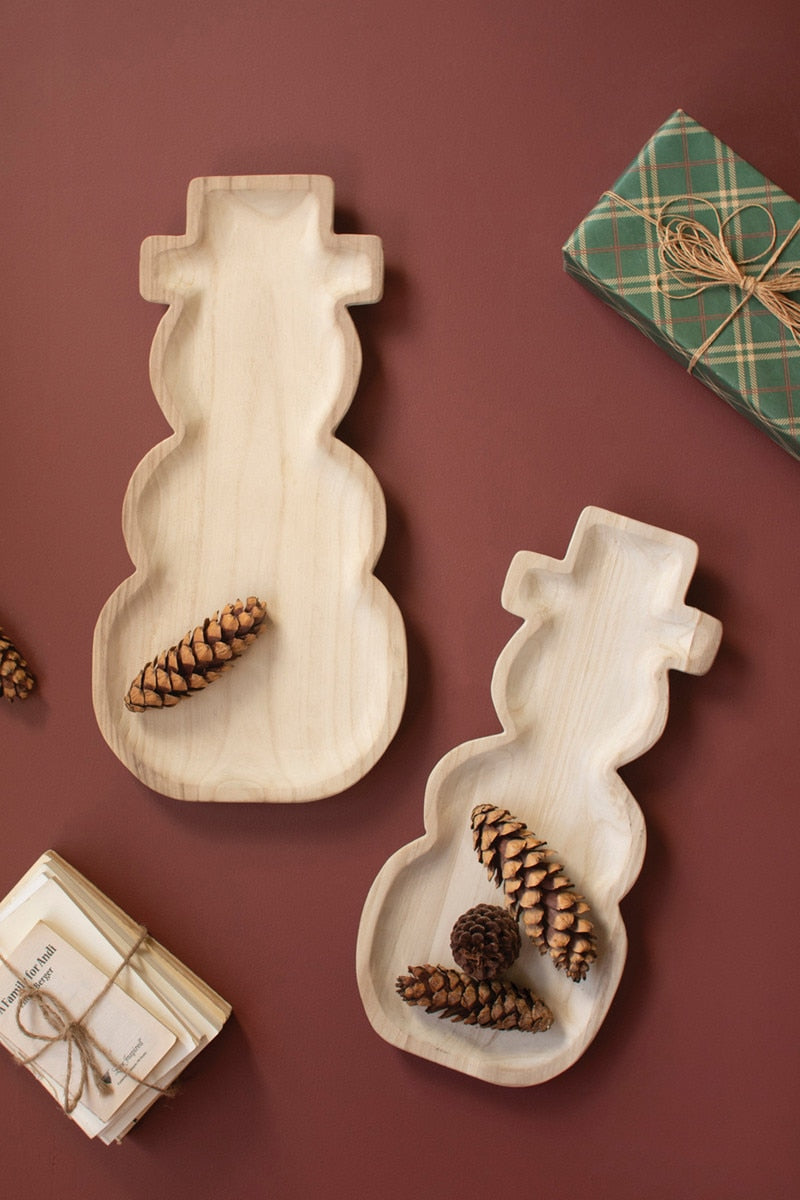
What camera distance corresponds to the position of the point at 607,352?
3.56 ft

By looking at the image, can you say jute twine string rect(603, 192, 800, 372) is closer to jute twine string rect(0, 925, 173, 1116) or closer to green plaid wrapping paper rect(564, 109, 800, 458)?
green plaid wrapping paper rect(564, 109, 800, 458)

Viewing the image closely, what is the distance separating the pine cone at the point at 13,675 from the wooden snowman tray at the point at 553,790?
18.3 inches

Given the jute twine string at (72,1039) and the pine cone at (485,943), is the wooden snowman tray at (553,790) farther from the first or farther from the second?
the jute twine string at (72,1039)

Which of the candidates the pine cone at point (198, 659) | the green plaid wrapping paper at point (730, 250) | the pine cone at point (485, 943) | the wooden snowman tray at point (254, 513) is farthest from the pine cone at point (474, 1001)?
the green plaid wrapping paper at point (730, 250)

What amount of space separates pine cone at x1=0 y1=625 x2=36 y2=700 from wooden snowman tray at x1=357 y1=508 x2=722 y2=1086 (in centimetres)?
46

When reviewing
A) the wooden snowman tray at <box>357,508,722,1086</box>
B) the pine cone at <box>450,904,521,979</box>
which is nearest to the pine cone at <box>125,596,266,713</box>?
the wooden snowman tray at <box>357,508,722,1086</box>

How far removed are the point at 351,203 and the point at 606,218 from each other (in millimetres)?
296

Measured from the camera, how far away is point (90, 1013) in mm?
1057

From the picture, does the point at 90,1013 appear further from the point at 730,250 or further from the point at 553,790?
the point at 730,250

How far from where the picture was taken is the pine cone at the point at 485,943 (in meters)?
1.00

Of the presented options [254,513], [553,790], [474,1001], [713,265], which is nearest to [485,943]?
[474,1001]

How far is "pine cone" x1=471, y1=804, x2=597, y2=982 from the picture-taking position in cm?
98

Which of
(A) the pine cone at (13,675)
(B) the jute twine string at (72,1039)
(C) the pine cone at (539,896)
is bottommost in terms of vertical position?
(B) the jute twine string at (72,1039)

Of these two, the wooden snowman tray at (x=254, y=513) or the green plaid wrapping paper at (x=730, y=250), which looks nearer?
the green plaid wrapping paper at (x=730, y=250)
